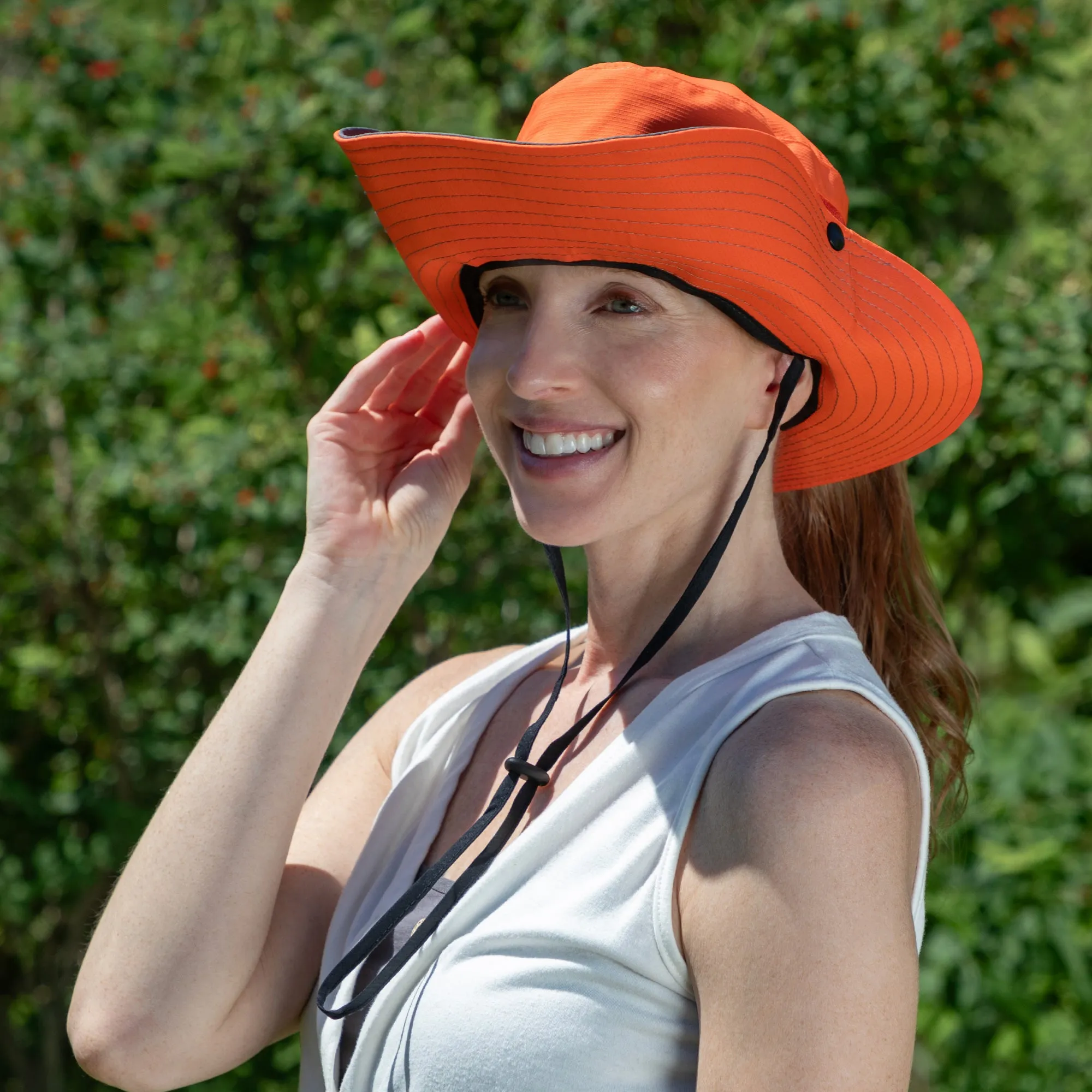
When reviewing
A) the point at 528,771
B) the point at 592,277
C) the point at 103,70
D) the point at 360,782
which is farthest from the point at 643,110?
the point at 103,70

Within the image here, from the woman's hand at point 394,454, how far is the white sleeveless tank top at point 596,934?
49 cm

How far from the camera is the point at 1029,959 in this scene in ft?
10.2

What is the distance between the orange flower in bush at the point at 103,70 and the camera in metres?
3.46

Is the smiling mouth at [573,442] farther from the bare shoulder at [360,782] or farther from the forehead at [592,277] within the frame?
the bare shoulder at [360,782]

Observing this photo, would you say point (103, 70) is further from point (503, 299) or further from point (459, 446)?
point (503, 299)

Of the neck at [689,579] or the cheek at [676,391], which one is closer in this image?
the cheek at [676,391]

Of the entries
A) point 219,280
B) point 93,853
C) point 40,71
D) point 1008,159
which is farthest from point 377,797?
point 1008,159

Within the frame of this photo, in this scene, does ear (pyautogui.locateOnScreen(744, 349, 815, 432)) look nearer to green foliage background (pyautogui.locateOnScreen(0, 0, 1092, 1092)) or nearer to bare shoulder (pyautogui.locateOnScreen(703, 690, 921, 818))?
bare shoulder (pyautogui.locateOnScreen(703, 690, 921, 818))

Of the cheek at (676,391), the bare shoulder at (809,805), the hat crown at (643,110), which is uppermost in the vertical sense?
the hat crown at (643,110)

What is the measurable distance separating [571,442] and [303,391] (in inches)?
84.2

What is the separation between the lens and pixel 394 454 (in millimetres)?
1925

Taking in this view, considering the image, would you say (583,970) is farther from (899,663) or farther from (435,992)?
(899,663)

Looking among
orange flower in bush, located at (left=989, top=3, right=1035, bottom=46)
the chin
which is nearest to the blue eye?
the chin

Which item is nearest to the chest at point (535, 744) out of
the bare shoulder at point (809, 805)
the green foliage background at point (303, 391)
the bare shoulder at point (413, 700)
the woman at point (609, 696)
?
the woman at point (609, 696)
